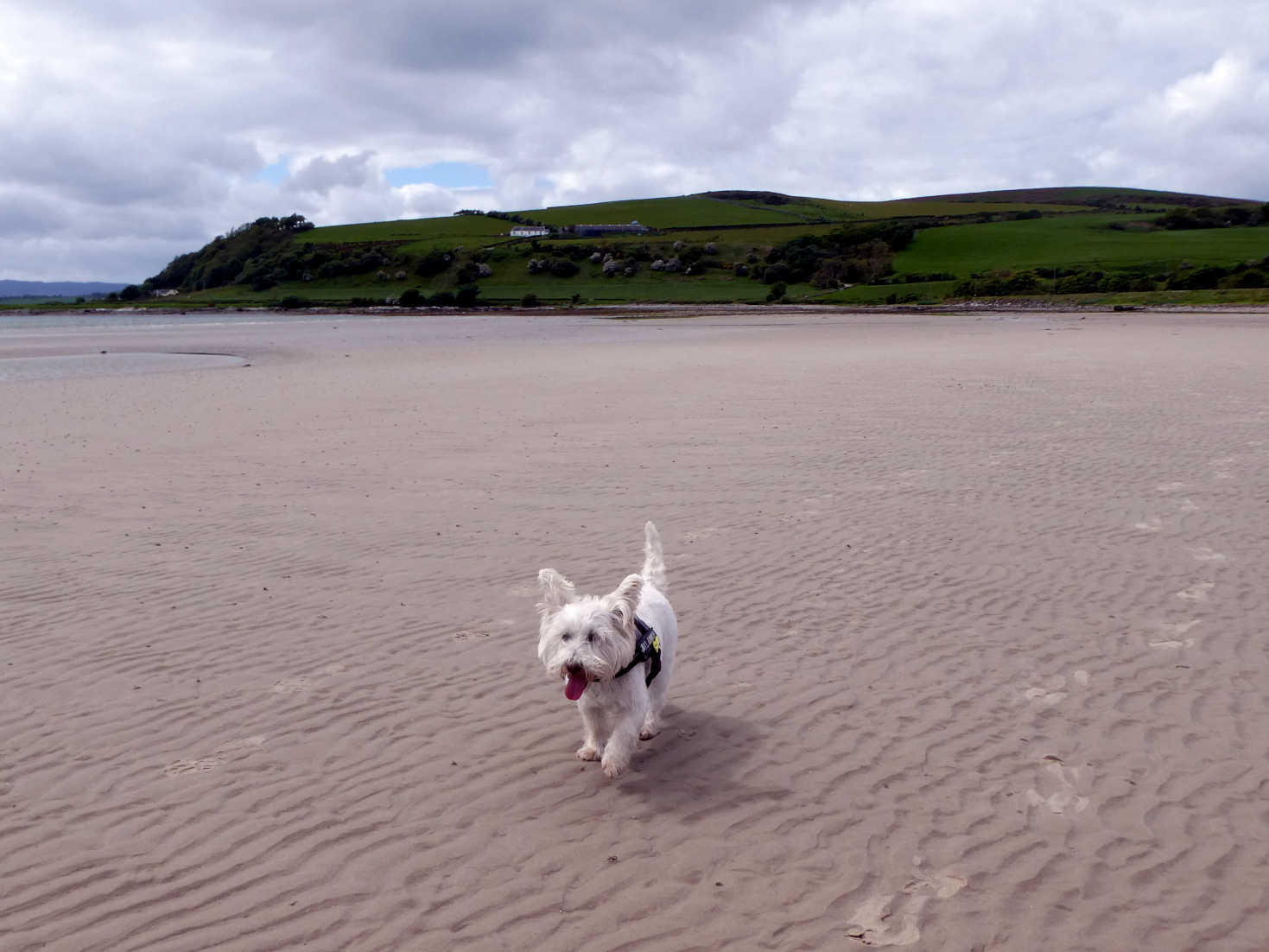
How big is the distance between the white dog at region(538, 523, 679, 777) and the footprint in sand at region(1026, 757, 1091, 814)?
2.43m

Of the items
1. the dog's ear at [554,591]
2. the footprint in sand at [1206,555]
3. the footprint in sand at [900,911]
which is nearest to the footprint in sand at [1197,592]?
the footprint in sand at [1206,555]

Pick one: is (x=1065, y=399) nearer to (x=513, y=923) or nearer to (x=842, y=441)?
(x=842, y=441)

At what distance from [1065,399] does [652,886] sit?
19.9 m

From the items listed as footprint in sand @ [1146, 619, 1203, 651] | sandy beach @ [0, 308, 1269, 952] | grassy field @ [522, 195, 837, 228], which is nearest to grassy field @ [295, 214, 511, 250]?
grassy field @ [522, 195, 837, 228]

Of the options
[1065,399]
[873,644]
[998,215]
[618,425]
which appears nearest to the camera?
[873,644]

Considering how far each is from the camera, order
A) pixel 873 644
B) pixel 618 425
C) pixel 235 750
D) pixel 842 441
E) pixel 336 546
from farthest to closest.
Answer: pixel 618 425 → pixel 842 441 → pixel 336 546 → pixel 873 644 → pixel 235 750

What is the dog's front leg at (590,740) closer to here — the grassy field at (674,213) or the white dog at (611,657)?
the white dog at (611,657)

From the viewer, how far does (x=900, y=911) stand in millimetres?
4906

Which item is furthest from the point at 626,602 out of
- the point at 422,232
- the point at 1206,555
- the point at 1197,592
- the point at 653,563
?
the point at 422,232

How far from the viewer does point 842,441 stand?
17625mm

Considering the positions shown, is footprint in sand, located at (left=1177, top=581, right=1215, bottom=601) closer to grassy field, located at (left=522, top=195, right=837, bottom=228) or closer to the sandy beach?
the sandy beach

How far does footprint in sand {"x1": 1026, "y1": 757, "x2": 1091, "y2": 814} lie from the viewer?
5.82 meters

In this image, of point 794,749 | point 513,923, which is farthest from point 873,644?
point 513,923

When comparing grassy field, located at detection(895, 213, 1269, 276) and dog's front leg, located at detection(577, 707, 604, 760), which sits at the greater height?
grassy field, located at detection(895, 213, 1269, 276)
